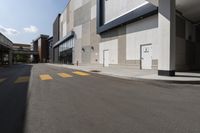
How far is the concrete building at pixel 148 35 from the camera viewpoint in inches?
349

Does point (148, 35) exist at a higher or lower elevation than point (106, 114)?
higher

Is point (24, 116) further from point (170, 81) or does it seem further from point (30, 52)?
point (30, 52)

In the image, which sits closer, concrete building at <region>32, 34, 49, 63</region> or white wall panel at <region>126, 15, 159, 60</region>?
white wall panel at <region>126, 15, 159, 60</region>

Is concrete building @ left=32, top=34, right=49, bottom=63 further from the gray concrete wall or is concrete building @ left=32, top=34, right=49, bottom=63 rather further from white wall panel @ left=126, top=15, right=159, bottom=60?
white wall panel @ left=126, top=15, right=159, bottom=60

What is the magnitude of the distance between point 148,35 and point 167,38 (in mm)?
4827

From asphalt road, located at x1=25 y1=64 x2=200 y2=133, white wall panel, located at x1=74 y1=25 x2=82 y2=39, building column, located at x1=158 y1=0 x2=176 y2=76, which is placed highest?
white wall panel, located at x1=74 y1=25 x2=82 y2=39

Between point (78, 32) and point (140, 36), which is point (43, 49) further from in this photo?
point (140, 36)

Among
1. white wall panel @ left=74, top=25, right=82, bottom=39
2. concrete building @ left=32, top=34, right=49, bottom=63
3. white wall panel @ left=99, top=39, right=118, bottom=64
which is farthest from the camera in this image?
concrete building @ left=32, top=34, right=49, bottom=63

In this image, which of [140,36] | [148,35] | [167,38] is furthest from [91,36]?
[167,38]

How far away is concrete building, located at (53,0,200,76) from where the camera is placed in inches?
349

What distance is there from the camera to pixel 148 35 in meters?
13.4

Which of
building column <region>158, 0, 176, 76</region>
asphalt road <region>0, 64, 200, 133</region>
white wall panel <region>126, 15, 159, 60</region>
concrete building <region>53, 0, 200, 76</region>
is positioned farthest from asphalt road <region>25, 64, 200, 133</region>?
white wall panel <region>126, 15, 159, 60</region>

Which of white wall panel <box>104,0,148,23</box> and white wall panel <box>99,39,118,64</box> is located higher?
white wall panel <box>104,0,148,23</box>

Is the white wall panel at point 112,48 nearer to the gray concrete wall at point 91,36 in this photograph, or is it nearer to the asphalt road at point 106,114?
the gray concrete wall at point 91,36
